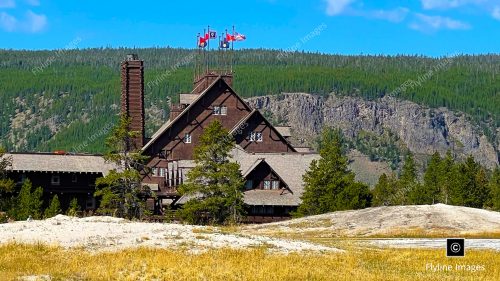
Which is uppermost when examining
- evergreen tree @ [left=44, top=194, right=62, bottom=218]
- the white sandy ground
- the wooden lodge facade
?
the wooden lodge facade

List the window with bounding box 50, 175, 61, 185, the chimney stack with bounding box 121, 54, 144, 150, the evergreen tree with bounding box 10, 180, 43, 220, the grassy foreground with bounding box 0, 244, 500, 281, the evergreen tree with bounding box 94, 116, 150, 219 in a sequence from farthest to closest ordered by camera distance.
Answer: the chimney stack with bounding box 121, 54, 144, 150 < the window with bounding box 50, 175, 61, 185 < the evergreen tree with bounding box 10, 180, 43, 220 < the evergreen tree with bounding box 94, 116, 150, 219 < the grassy foreground with bounding box 0, 244, 500, 281

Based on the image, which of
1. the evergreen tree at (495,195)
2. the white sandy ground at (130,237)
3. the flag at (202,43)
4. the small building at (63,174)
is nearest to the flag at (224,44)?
the flag at (202,43)

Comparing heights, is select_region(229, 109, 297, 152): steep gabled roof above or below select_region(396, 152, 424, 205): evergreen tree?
above

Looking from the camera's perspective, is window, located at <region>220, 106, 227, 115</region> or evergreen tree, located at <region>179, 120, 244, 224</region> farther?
window, located at <region>220, 106, 227, 115</region>

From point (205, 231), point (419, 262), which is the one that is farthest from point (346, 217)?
point (419, 262)

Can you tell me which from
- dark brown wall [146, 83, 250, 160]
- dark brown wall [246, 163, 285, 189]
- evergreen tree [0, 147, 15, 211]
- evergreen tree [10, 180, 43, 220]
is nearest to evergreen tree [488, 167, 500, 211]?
dark brown wall [146, 83, 250, 160]

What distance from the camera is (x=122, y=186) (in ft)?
263

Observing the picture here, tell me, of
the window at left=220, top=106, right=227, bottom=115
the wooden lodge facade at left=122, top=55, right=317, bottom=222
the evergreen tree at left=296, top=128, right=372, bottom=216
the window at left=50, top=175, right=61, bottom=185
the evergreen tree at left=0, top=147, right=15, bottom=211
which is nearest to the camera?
the evergreen tree at left=0, top=147, right=15, bottom=211

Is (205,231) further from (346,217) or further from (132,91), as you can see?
(132,91)

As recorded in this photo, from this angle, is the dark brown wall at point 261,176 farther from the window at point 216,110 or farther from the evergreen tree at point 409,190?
the evergreen tree at point 409,190

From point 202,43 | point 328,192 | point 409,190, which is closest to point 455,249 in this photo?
point 328,192

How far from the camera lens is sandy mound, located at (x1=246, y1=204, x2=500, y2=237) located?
201 ft

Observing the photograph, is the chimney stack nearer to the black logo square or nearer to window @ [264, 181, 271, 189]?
window @ [264, 181, 271, 189]

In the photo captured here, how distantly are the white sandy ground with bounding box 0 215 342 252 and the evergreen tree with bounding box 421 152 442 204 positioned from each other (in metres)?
78.8
